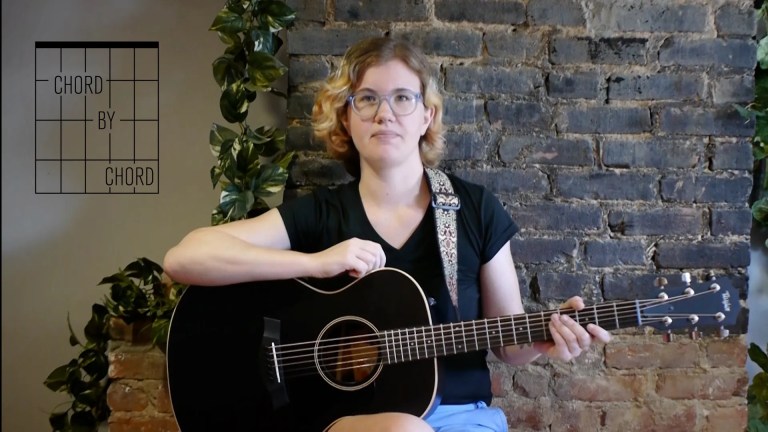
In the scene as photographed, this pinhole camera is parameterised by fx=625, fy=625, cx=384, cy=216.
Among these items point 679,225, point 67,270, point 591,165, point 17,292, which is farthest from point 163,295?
point 679,225

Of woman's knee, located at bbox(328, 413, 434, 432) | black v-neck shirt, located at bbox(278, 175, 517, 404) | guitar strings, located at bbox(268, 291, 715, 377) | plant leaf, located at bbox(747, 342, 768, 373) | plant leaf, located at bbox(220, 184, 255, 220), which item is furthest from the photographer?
plant leaf, located at bbox(747, 342, 768, 373)

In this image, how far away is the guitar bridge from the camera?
1.34 metres

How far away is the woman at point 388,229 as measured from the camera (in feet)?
4.51

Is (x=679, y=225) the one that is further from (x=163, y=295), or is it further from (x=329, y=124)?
(x=163, y=295)

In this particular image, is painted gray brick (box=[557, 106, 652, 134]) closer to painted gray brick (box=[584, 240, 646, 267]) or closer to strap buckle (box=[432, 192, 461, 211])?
painted gray brick (box=[584, 240, 646, 267])

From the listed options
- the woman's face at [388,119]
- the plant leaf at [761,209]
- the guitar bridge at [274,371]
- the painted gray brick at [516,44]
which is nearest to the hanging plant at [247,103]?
the woman's face at [388,119]

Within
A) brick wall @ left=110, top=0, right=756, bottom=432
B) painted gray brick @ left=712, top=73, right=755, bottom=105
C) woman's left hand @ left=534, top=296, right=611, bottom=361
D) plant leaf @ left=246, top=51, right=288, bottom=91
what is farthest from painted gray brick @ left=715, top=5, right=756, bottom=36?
plant leaf @ left=246, top=51, right=288, bottom=91

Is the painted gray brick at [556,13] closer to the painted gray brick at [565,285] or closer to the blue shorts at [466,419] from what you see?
the painted gray brick at [565,285]

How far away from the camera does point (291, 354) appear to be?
4.42 feet

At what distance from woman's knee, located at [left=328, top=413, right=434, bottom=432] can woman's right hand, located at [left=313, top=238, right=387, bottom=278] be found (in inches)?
11.7

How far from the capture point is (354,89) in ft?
4.94

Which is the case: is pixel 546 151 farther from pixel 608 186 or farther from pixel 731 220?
pixel 731 220

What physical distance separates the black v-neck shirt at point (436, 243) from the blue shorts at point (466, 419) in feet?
0.07

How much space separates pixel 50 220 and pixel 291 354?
44.5 inches
